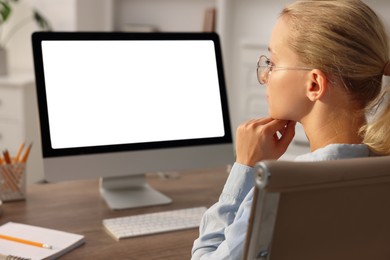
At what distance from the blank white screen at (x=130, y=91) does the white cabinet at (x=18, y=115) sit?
1765 millimetres

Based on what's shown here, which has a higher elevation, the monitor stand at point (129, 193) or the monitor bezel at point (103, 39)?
the monitor bezel at point (103, 39)

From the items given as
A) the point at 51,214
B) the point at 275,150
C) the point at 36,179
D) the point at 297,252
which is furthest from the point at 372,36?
the point at 36,179

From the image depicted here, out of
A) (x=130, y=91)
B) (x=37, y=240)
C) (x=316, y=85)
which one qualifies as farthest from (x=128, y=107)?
(x=316, y=85)

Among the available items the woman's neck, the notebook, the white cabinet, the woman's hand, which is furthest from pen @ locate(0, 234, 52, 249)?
the white cabinet

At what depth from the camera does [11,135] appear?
3.56 meters

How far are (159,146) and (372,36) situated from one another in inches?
33.6

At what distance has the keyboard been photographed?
1.58 meters

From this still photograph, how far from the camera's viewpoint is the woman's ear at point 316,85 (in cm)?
117

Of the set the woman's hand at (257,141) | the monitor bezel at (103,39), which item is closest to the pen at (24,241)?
the monitor bezel at (103,39)

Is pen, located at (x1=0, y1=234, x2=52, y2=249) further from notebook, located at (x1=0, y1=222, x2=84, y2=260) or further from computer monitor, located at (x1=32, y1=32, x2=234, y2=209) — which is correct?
computer monitor, located at (x1=32, y1=32, x2=234, y2=209)

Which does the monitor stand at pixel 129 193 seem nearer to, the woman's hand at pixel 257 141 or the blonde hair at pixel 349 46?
the woman's hand at pixel 257 141

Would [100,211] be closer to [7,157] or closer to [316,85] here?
[7,157]

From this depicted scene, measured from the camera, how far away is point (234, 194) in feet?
4.15

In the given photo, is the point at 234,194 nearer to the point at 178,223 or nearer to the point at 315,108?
the point at 315,108
